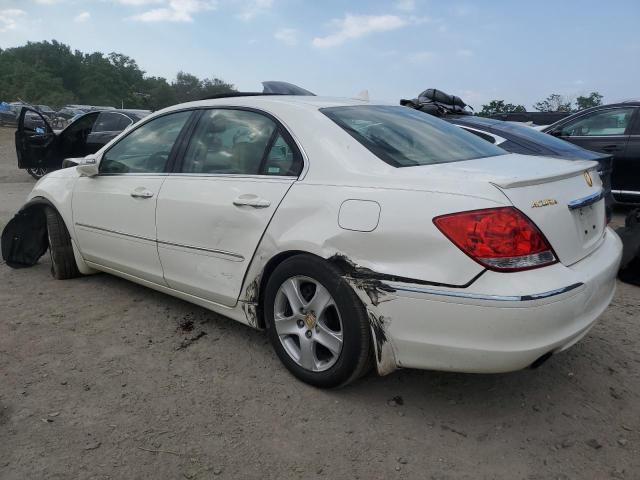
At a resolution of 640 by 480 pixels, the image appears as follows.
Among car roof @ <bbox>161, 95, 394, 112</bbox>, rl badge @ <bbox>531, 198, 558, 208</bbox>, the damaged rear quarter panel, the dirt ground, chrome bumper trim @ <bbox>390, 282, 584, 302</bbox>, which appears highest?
car roof @ <bbox>161, 95, 394, 112</bbox>

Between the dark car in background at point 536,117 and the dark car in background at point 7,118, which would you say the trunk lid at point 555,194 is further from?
the dark car in background at point 7,118

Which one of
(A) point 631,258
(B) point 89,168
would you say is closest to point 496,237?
(A) point 631,258

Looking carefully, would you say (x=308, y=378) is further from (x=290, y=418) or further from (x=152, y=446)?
(x=152, y=446)

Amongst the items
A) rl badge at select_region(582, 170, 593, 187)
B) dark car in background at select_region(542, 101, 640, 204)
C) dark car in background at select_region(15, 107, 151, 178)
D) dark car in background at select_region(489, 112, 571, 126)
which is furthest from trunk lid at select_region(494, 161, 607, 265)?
dark car in background at select_region(489, 112, 571, 126)

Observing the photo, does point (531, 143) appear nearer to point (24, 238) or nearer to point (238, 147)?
point (238, 147)

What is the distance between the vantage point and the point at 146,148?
3.86 metres

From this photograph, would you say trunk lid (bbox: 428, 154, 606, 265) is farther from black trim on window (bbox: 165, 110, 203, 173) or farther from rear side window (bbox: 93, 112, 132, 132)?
rear side window (bbox: 93, 112, 132, 132)

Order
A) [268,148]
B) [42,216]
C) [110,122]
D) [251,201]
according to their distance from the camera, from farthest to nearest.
→ 1. [110,122]
2. [42,216]
3. [268,148]
4. [251,201]

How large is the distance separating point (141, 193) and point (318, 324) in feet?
5.47

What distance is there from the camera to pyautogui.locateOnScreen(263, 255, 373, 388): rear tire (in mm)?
2537

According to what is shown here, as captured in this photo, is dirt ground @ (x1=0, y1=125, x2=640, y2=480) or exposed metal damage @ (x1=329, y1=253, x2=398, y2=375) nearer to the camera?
dirt ground @ (x1=0, y1=125, x2=640, y2=480)

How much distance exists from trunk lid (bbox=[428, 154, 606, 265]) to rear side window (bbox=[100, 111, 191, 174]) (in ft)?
6.38

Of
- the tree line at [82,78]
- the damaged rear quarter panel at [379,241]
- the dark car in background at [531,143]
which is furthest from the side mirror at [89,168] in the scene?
the tree line at [82,78]

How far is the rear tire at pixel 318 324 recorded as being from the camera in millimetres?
2537
